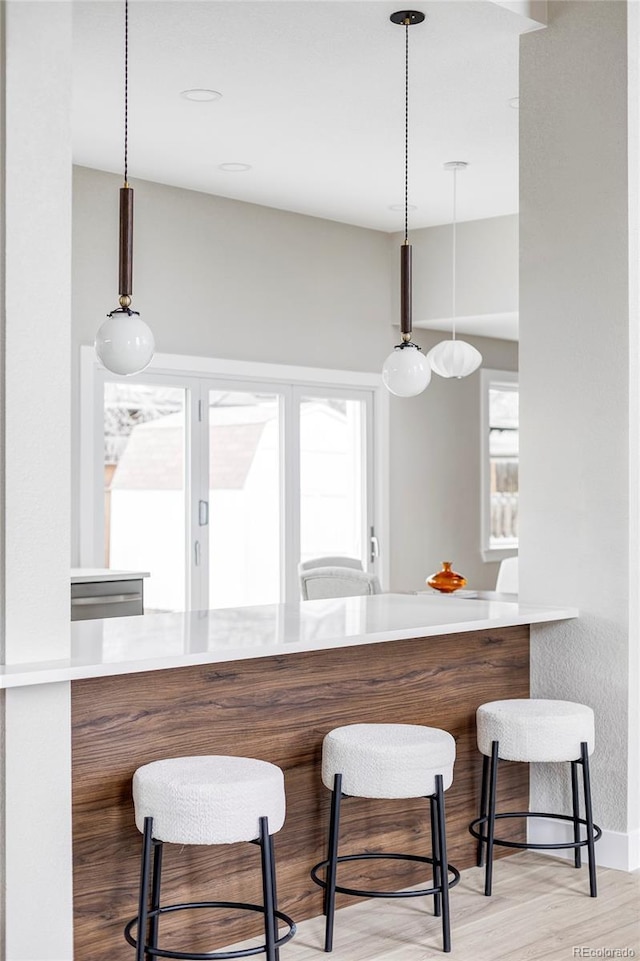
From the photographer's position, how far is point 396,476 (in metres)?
7.08

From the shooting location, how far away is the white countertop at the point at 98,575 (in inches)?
198

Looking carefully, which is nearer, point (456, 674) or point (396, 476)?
point (456, 674)

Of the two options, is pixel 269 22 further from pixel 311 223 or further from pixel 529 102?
pixel 311 223

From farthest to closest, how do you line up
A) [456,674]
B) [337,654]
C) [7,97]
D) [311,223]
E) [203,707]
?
[311,223], [456,674], [337,654], [203,707], [7,97]

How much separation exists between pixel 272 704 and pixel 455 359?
2.91 meters

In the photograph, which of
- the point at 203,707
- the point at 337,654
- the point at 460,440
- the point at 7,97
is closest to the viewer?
the point at 7,97

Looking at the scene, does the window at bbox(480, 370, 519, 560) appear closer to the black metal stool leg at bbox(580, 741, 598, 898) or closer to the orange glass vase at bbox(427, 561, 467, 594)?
the orange glass vase at bbox(427, 561, 467, 594)

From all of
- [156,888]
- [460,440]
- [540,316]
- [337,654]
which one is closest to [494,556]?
[460,440]

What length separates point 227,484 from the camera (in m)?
6.21

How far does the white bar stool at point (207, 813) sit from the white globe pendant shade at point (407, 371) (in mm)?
1573

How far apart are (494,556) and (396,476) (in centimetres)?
119

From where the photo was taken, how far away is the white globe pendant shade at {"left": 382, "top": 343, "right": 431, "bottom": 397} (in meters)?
3.78

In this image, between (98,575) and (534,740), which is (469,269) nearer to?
(98,575)

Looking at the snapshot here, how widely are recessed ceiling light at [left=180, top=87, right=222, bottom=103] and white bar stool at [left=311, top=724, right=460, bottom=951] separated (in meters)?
2.61
